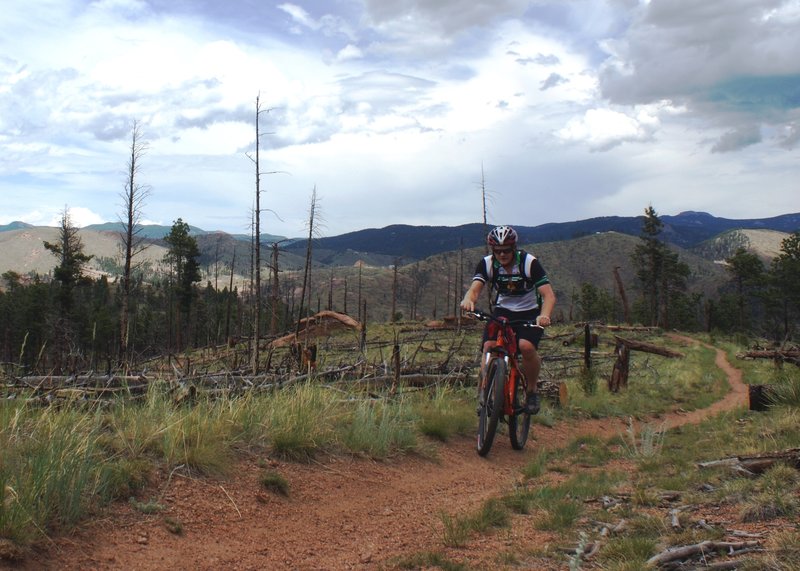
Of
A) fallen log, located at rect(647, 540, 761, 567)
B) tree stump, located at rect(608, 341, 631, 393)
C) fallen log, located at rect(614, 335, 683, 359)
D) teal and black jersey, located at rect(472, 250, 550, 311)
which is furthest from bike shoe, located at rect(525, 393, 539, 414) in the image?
fallen log, located at rect(614, 335, 683, 359)

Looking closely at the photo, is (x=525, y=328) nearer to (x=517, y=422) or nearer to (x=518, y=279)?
(x=518, y=279)

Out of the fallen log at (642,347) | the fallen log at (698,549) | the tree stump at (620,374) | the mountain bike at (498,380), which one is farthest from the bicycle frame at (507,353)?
the fallen log at (642,347)

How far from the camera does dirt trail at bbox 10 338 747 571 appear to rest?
3721mm

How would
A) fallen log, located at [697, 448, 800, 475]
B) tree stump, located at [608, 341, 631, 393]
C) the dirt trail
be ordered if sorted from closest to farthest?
the dirt trail → fallen log, located at [697, 448, 800, 475] → tree stump, located at [608, 341, 631, 393]

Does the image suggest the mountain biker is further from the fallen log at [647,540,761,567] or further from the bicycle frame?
the fallen log at [647,540,761,567]

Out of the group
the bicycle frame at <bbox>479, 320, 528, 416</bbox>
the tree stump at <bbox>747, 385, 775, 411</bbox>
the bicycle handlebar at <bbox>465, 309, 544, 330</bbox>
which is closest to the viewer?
the bicycle handlebar at <bbox>465, 309, 544, 330</bbox>

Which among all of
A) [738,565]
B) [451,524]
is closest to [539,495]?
[451,524]

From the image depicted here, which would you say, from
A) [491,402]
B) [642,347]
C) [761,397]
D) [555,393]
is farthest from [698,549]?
[642,347]

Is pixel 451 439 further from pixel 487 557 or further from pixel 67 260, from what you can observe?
pixel 67 260

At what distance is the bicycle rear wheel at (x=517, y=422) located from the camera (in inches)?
279

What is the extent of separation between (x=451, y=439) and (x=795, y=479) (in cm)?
409

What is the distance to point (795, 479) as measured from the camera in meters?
4.32

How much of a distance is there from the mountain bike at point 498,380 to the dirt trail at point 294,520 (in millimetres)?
523

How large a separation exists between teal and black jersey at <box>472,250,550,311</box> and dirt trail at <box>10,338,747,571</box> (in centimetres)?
189
